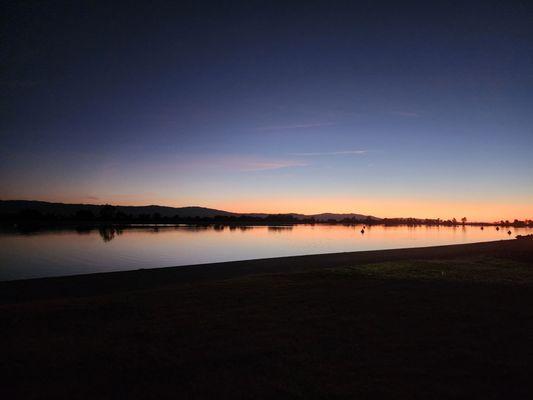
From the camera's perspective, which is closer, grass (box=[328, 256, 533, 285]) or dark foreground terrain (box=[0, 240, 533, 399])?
dark foreground terrain (box=[0, 240, 533, 399])

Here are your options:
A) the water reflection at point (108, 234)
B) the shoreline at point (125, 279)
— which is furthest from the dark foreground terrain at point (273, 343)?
the water reflection at point (108, 234)

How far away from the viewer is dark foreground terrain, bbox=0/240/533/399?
4.63m

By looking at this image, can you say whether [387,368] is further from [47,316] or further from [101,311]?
[47,316]

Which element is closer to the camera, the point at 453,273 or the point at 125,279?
the point at 125,279

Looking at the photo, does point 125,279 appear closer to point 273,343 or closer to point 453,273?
point 273,343

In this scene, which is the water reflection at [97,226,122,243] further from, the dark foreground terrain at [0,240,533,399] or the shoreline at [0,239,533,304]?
the dark foreground terrain at [0,240,533,399]

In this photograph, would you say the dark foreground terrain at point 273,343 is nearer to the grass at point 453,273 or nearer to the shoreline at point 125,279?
the shoreline at point 125,279

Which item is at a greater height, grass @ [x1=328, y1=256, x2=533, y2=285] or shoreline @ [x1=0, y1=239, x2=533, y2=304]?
grass @ [x1=328, y1=256, x2=533, y2=285]

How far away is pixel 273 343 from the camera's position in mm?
6156

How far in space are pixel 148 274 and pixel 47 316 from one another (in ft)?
25.6

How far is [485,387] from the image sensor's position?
4660mm

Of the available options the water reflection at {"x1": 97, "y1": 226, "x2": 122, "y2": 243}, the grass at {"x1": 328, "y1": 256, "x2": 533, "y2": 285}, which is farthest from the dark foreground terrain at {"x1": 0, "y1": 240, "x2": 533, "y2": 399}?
the water reflection at {"x1": 97, "y1": 226, "x2": 122, "y2": 243}

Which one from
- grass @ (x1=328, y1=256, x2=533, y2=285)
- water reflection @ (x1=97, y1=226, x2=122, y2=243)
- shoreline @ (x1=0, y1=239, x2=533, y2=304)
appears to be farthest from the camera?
water reflection @ (x1=97, y1=226, x2=122, y2=243)

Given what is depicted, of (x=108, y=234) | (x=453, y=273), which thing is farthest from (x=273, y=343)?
(x=108, y=234)
